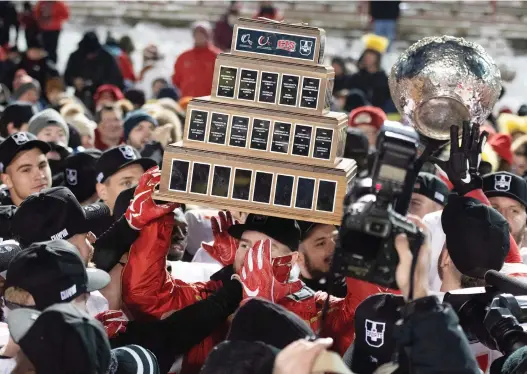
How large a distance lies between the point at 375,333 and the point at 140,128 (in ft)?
18.4

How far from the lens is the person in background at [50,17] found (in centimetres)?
1655

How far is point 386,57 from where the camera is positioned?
56.4 feet

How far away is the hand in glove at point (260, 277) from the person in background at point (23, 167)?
238cm

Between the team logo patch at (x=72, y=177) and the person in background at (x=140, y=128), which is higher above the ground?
the team logo patch at (x=72, y=177)

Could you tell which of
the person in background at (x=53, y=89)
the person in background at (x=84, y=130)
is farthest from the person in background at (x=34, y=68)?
the person in background at (x=84, y=130)

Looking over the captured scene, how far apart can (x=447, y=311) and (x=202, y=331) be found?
1544mm

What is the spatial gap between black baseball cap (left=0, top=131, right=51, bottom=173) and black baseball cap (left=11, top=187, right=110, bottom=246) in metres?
1.73

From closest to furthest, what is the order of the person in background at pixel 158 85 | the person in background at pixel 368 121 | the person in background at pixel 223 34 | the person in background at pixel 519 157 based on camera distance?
the person in background at pixel 519 157 < the person in background at pixel 368 121 < the person in background at pixel 158 85 < the person in background at pixel 223 34

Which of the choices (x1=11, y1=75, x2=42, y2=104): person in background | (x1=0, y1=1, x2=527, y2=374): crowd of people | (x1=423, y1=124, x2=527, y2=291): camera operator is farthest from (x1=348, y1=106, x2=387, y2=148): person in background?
(x1=423, y1=124, x2=527, y2=291): camera operator

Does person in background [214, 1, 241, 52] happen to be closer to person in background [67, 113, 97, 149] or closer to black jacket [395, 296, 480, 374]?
person in background [67, 113, 97, 149]

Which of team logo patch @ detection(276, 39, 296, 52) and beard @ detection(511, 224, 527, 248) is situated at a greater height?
team logo patch @ detection(276, 39, 296, 52)

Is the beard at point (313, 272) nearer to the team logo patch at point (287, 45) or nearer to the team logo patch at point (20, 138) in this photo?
the team logo patch at point (287, 45)

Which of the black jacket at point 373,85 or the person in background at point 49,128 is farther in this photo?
the black jacket at point 373,85

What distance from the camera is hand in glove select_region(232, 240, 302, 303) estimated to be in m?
4.35
